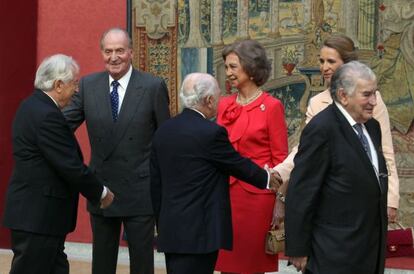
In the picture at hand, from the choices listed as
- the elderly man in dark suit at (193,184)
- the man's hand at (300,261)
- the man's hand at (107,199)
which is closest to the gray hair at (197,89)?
the elderly man in dark suit at (193,184)

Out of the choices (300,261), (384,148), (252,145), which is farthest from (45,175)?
(384,148)

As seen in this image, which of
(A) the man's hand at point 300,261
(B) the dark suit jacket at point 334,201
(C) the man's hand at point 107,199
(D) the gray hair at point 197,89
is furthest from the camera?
(C) the man's hand at point 107,199

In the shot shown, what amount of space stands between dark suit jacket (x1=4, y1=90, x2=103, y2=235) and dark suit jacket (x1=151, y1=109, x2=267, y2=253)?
624mm

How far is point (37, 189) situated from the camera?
6773 mm

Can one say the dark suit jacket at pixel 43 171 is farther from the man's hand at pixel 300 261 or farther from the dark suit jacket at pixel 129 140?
the man's hand at pixel 300 261

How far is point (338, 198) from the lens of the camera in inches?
228

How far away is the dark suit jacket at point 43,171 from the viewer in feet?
21.9

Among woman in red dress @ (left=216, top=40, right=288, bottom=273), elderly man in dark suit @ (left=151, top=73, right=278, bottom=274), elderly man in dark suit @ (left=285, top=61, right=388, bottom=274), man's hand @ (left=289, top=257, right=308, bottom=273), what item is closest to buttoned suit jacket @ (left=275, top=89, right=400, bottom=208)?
woman in red dress @ (left=216, top=40, right=288, bottom=273)

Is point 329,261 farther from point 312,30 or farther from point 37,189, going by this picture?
point 312,30

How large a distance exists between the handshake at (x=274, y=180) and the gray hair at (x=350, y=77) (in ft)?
3.05

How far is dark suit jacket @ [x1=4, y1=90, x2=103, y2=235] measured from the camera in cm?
669

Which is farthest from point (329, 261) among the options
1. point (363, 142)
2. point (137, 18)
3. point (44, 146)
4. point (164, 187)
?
point (137, 18)

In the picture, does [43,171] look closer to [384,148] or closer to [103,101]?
[103,101]

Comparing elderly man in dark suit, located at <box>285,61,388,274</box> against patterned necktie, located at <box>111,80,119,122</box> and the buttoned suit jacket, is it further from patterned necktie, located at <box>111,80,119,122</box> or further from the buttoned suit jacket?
patterned necktie, located at <box>111,80,119,122</box>
